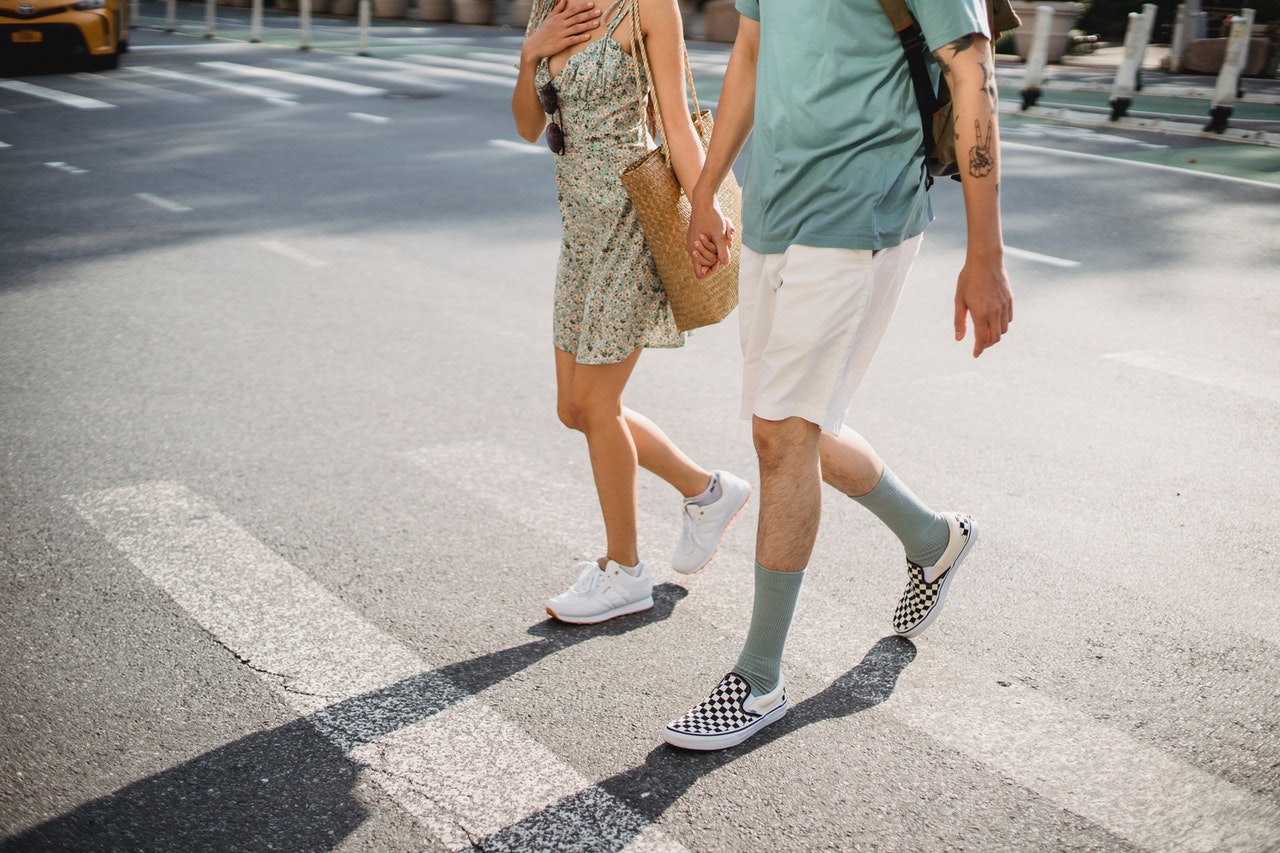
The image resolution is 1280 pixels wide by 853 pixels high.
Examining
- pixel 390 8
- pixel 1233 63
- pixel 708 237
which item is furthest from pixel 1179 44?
pixel 708 237

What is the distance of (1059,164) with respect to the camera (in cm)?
1106

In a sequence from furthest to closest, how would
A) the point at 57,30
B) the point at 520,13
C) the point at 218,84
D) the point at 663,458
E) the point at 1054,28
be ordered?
the point at 520,13 < the point at 1054,28 < the point at 57,30 < the point at 218,84 < the point at 663,458

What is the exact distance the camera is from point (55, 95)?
574 inches

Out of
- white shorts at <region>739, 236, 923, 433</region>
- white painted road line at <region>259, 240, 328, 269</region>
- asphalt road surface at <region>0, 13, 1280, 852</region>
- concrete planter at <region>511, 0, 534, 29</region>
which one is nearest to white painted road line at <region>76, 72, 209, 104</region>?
asphalt road surface at <region>0, 13, 1280, 852</region>

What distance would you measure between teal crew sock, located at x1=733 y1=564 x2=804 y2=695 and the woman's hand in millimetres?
1370

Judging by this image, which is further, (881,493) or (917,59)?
(881,493)

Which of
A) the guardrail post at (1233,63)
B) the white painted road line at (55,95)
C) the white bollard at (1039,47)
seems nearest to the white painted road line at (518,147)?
the white painted road line at (55,95)

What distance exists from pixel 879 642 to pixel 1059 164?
8.80 m

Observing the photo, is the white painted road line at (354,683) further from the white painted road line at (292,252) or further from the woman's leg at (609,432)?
the white painted road line at (292,252)

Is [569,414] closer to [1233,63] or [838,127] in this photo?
[838,127]

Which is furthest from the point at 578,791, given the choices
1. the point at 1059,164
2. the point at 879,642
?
the point at 1059,164

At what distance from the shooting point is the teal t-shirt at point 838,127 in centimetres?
261

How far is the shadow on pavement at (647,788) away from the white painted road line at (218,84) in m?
13.5

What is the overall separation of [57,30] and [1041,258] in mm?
13866
